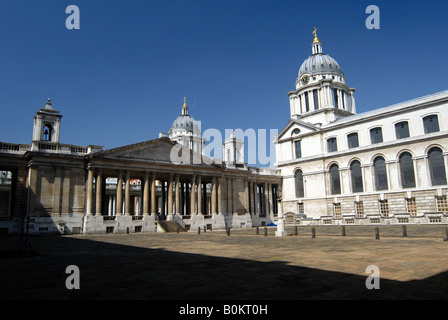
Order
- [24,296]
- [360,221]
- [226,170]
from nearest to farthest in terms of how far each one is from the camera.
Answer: [24,296] < [360,221] < [226,170]

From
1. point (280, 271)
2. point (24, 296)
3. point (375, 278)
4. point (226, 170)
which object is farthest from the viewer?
point (226, 170)

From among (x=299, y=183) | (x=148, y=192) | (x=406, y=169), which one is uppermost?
(x=406, y=169)

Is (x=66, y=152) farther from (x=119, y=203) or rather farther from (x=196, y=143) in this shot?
(x=196, y=143)

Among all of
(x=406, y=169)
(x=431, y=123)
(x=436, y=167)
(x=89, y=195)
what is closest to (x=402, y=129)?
(x=431, y=123)

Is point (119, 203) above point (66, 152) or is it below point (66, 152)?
below

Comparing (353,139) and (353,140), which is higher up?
(353,139)

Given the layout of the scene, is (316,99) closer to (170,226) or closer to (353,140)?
(353,140)

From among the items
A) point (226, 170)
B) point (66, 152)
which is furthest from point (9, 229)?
point (226, 170)

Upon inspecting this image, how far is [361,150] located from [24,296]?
45.8 meters

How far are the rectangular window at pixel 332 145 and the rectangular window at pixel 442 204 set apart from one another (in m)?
15.6

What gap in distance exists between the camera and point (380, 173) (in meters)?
43.5

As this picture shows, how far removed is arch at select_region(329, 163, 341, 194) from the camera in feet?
157

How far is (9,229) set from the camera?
1324 inches

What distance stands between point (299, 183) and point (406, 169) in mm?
16726
